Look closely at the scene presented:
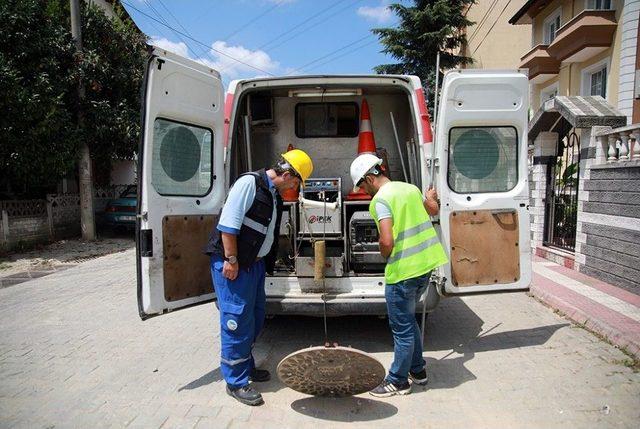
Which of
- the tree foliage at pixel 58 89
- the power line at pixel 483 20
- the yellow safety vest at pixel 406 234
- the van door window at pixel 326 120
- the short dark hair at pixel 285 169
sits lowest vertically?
the yellow safety vest at pixel 406 234

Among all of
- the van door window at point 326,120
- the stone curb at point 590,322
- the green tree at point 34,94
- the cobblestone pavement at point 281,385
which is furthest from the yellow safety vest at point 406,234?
the green tree at point 34,94

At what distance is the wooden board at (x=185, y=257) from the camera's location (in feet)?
11.8

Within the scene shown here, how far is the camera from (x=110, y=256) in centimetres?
986

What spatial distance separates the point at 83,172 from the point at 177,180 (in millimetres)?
8471

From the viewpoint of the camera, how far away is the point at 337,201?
4496mm

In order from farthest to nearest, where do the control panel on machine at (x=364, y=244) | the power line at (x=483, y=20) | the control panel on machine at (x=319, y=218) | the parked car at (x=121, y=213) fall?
the power line at (x=483, y=20)
the parked car at (x=121, y=213)
the control panel on machine at (x=319, y=218)
the control panel on machine at (x=364, y=244)

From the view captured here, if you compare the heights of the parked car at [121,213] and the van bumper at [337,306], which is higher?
the parked car at [121,213]

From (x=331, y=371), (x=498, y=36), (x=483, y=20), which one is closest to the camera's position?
(x=331, y=371)

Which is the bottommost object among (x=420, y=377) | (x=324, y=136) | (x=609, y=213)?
(x=420, y=377)

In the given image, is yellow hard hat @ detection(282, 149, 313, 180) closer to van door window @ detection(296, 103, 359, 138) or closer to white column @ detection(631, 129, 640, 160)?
van door window @ detection(296, 103, 359, 138)

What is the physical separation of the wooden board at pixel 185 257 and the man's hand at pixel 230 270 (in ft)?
2.19

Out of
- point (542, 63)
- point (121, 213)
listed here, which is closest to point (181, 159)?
point (121, 213)

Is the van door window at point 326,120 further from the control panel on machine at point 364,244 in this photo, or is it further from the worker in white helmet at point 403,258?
the worker in white helmet at point 403,258

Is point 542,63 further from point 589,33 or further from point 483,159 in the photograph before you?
point 483,159
